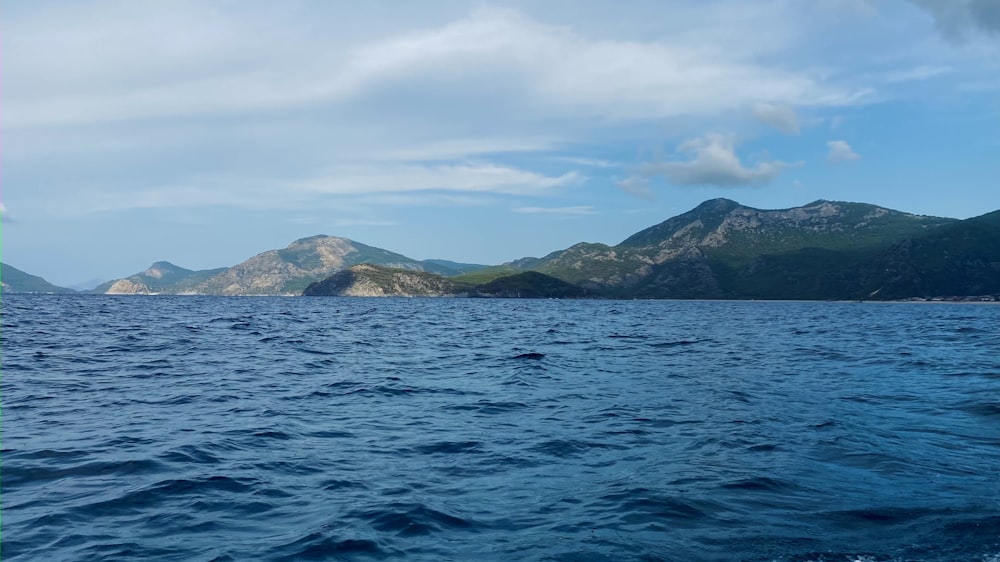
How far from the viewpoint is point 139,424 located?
21.2 meters

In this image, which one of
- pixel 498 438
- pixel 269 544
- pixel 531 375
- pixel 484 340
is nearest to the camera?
pixel 269 544

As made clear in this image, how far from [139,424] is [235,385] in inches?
337

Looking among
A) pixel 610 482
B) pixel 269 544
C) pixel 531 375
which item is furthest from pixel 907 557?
pixel 531 375

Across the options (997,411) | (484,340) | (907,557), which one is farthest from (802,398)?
(484,340)

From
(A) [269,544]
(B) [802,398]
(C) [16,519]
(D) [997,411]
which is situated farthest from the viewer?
(B) [802,398]

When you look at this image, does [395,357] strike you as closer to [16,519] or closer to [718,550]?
[16,519]

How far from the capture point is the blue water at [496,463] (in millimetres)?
11625

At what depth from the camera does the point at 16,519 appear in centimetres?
1250

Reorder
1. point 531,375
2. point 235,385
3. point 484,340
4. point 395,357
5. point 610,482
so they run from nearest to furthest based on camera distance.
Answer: point 610,482 → point 235,385 → point 531,375 → point 395,357 → point 484,340

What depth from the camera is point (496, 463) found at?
1712 cm

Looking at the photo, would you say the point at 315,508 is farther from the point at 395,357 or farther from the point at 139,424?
the point at 395,357

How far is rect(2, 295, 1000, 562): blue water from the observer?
11625 mm

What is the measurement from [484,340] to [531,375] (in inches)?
991

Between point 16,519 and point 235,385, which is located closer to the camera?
point 16,519
